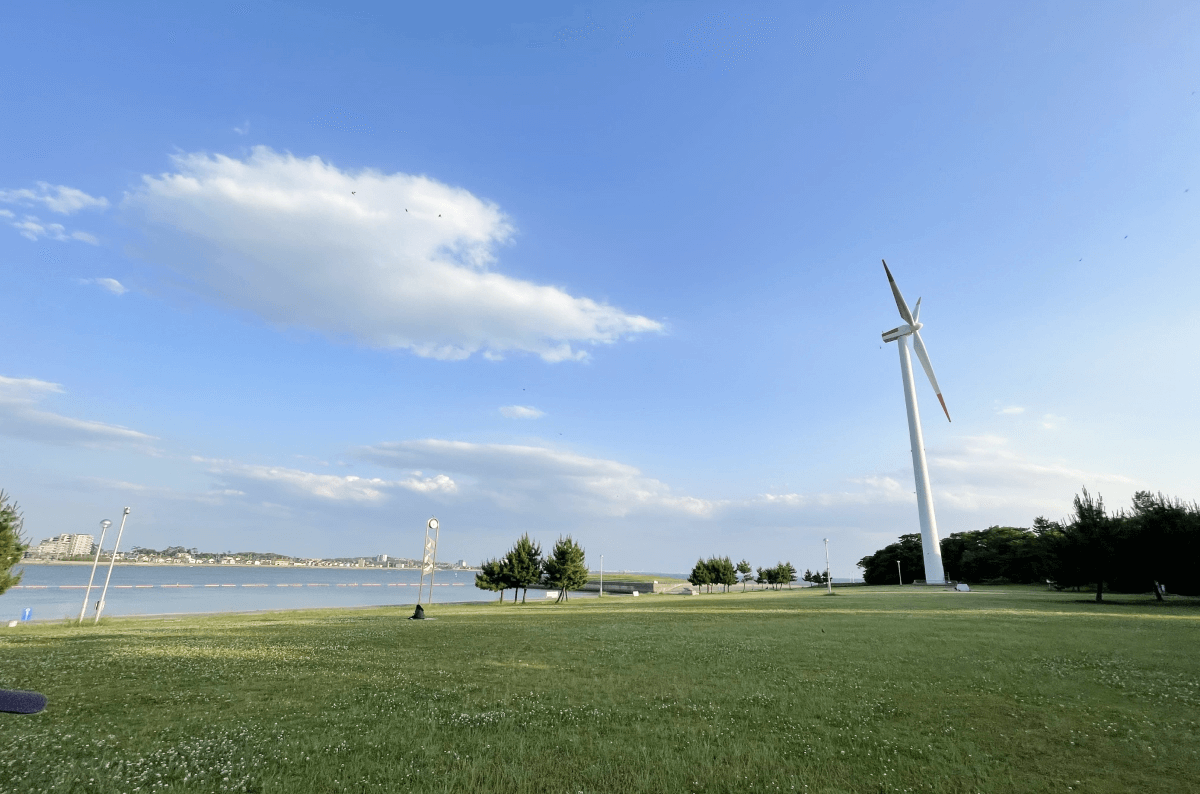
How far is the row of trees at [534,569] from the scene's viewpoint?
71250 mm

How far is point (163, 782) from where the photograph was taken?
8133 millimetres

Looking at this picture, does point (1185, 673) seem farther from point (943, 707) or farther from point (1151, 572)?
point (1151, 572)

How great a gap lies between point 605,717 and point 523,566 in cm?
6242

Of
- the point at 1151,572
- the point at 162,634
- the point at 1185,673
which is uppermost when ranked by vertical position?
the point at 1151,572

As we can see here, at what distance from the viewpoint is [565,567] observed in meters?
73.1

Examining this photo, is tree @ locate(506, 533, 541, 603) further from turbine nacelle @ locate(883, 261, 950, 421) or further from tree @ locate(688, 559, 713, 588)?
turbine nacelle @ locate(883, 261, 950, 421)

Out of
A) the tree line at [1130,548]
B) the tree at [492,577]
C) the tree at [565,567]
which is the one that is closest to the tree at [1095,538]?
the tree line at [1130,548]

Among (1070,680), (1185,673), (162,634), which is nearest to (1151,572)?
(1185,673)

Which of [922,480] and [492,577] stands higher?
[922,480]

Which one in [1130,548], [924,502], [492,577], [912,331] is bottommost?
[492,577]

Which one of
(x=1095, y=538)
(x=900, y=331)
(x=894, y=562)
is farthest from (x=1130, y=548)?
(x=894, y=562)

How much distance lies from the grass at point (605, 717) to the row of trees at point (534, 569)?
4971cm

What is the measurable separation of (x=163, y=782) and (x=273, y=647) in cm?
1530

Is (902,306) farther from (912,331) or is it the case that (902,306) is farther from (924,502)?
(924,502)
